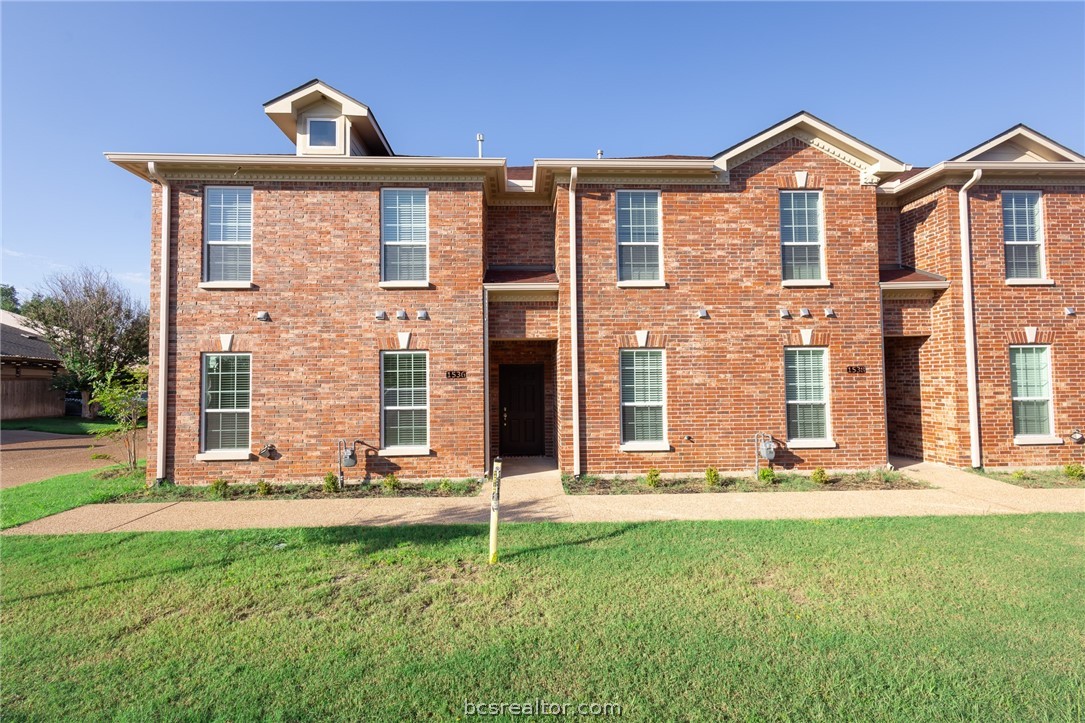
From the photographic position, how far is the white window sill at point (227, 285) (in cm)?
1030

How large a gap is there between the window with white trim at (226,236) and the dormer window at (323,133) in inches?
72.1

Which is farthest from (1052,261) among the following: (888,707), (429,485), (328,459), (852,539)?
(328,459)

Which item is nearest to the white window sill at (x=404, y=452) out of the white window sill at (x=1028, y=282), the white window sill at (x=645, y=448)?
the white window sill at (x=645, y=448)

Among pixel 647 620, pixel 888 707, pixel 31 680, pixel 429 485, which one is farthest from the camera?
pixel 429 485

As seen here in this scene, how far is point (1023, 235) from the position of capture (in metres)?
11.2

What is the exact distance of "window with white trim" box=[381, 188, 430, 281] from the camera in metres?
10.7

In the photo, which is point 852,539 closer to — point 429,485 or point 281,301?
point 429,485

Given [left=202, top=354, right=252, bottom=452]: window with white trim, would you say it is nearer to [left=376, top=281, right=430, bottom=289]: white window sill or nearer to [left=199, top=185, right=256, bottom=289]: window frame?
[left=199, top=185, right=256, bottom=289]: window frame

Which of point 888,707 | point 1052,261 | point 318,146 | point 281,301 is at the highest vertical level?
point 318,146

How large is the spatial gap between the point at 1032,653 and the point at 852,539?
9.04ft

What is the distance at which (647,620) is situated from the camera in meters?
4.41

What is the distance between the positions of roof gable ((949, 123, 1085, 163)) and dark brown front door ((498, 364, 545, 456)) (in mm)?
10699

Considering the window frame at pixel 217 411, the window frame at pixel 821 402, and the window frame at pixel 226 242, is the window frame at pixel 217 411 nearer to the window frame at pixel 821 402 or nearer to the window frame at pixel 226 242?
the window frame at pixel 226 242

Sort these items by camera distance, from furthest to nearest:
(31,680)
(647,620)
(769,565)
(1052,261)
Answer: (1052,261), (769,565), (647,620), (31,680)
